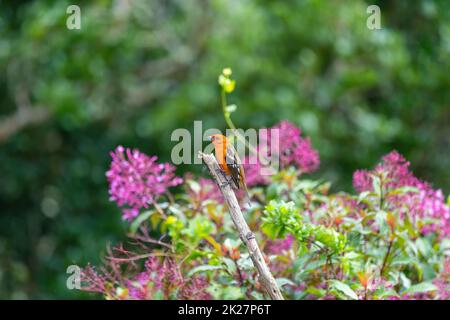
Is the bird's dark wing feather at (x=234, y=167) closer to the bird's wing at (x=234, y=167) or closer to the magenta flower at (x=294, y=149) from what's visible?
the bird's wing at (x=234, y=167)

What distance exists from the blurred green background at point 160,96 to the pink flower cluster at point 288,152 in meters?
3.36

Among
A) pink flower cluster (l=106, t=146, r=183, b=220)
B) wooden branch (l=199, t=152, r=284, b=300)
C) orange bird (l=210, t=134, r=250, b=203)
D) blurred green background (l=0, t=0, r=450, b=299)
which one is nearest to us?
wooden branch (l=199, t=152, r=284, b=300)

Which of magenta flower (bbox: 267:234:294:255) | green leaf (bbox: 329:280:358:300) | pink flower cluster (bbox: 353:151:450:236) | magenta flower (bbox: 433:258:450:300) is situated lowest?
magenta flower (bbox: 433:258:450:300)

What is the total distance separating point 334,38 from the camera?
262 inches

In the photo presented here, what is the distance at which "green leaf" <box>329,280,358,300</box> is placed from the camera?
1616 mm

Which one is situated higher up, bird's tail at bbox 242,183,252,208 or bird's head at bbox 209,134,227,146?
bird's head at bbox 209,134,227,146

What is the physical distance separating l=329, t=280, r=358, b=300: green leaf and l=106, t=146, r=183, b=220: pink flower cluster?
0.58m

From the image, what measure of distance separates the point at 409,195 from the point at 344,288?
0.54 m

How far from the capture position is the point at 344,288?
1636 millimetres

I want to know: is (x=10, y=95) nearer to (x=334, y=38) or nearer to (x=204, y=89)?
(x=204, y=89)

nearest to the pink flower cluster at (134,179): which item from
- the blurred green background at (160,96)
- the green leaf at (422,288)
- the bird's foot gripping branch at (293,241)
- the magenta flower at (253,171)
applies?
the bird's foot gripping branch at (293,241)

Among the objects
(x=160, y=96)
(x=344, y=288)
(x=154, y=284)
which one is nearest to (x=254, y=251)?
(x=344, y=288)

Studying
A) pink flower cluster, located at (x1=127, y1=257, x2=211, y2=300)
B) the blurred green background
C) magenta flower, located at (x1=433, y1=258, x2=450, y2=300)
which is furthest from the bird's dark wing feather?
the blurred green background

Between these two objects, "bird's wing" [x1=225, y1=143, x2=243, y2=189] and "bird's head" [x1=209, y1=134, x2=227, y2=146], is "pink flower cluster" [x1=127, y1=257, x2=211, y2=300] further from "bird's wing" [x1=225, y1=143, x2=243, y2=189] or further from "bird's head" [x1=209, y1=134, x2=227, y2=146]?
"bird's head" [x1=209, y1=134, x2=227, y2=146]
